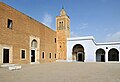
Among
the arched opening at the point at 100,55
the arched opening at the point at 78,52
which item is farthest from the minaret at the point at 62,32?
the arched opening at the point at 100,55

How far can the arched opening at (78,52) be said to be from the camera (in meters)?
35.3

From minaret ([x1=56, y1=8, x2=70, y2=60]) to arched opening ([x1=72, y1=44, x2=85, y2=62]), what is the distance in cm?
235

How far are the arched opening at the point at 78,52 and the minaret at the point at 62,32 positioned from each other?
235cm

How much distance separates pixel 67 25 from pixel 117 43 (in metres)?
12.7

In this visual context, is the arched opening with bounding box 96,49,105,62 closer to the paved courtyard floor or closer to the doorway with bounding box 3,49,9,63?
the doorway with bounding box 3,49,9,63

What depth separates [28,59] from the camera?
21.0 m

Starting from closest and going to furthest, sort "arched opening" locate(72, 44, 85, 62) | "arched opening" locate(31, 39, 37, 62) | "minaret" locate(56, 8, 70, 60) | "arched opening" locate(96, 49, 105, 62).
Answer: "arched opening" locate(31, 39, 37, 62)
"arched opening" locate(96, 49, 105, 62)
"minaret" locate(56, 8, 70, 60)
"arched opening" locate(72, 44, 85, 62)

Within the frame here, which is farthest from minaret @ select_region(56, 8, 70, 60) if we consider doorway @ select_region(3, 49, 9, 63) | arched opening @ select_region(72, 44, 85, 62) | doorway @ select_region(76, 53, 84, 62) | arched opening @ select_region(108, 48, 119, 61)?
doorway @ select_region(3, 49, 9, 63)

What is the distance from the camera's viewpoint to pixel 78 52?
35.6 metres

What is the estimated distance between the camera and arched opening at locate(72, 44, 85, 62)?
3528cm

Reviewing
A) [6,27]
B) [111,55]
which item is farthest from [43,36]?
[111,55]

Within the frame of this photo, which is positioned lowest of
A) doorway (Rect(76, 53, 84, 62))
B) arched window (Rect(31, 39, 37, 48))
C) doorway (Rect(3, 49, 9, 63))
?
doorway (Rect(76, 53, 84, 62))

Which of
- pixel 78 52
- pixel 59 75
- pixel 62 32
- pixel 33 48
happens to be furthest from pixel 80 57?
pixel 59 75

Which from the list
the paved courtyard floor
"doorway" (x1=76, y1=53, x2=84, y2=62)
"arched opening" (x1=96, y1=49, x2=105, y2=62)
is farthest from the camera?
"doorway" (x1=76, y1=53, x2=84, y2=62)
